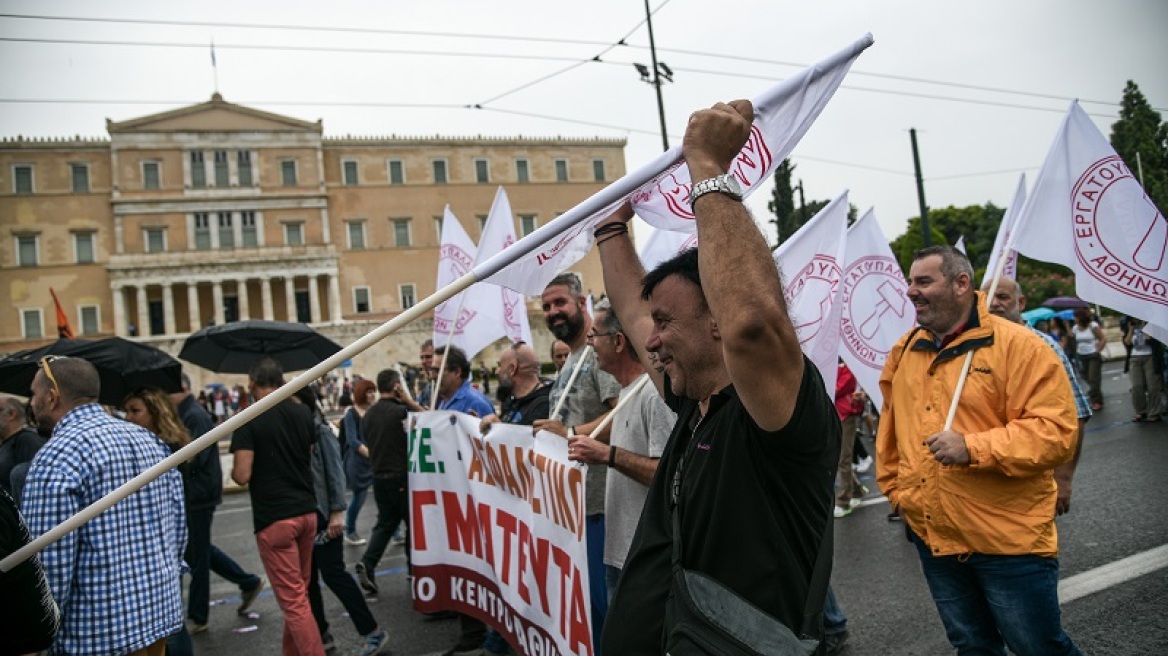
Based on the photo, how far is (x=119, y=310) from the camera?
57438 mm

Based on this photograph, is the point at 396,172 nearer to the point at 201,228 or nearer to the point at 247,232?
the point at 247,232

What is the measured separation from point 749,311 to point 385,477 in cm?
514

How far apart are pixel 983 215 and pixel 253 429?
247ft

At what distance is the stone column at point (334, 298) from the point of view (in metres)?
61.2

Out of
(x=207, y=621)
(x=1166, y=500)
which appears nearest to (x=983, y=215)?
(x=1166, y=500)

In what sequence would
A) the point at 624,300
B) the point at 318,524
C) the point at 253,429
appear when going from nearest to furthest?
the point at 624,300, the point at 253,429, the point at 318,524

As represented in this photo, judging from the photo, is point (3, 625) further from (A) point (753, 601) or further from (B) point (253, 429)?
(B) point (253, 429)

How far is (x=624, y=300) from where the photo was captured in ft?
9.05

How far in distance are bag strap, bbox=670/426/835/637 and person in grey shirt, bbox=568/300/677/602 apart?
1.34m

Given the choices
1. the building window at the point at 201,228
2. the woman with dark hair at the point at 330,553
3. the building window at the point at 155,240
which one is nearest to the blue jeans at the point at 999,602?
the woman with dark hair at the point at 330,553

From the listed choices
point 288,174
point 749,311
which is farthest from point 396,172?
point 749,311

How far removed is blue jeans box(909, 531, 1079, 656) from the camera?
2.73 m

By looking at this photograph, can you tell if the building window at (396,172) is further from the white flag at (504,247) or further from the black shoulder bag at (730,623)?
the black shoulder bag at (730,623)

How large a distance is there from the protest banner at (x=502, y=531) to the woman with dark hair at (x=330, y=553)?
36 centimetres
